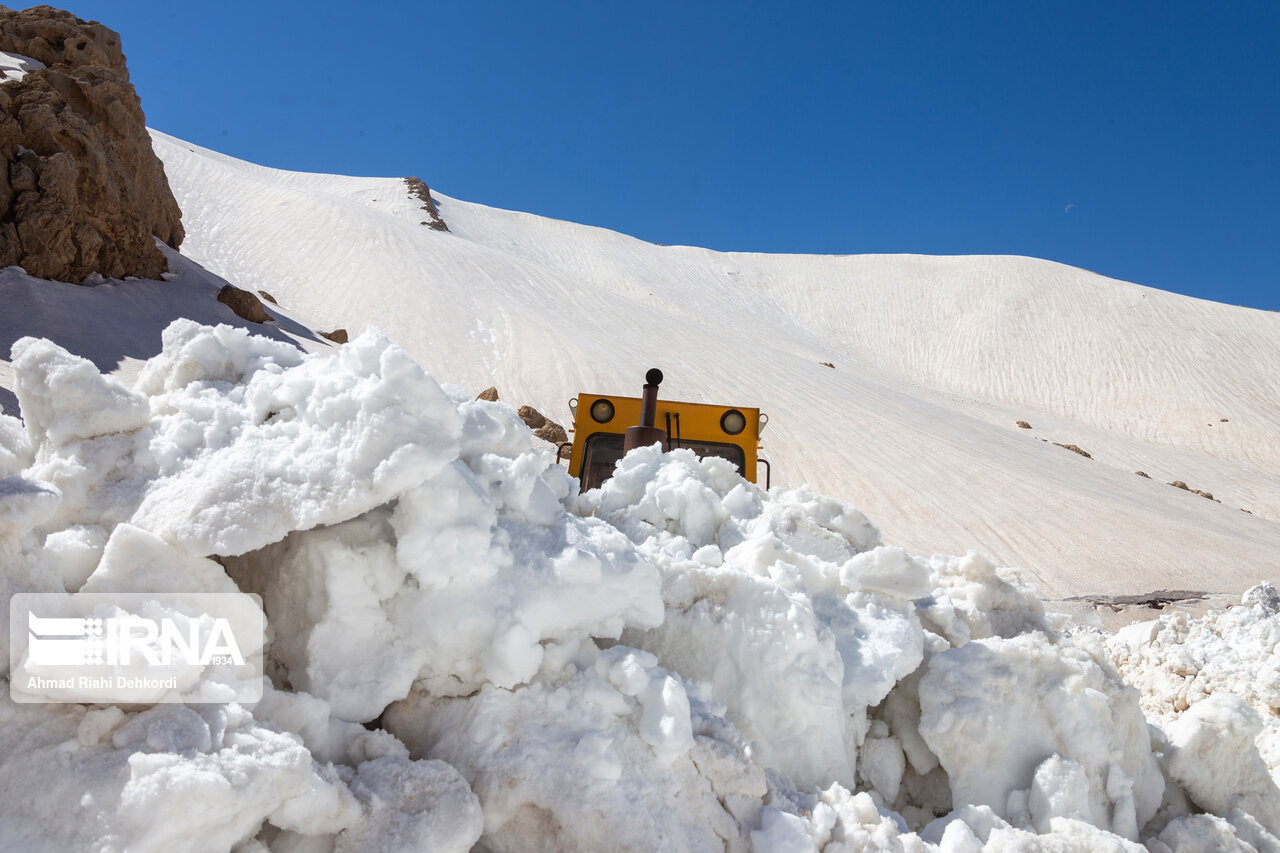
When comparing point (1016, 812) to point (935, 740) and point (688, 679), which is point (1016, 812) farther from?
point (688, 679)

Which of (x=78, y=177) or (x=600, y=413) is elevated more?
(x=78, y=177)

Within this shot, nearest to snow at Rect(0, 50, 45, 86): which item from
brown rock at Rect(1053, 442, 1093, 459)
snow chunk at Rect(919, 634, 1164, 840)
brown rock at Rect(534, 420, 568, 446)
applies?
brown rock at Rect(534, 420, 568, 446)

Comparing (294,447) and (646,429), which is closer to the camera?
(294,447)

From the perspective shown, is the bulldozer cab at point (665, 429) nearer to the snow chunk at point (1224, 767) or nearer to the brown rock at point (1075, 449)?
the snow chunk at point (1224, 767)

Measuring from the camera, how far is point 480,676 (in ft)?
7.92

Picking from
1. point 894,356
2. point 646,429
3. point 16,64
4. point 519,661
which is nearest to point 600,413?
point 646,429

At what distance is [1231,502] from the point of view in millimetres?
19500

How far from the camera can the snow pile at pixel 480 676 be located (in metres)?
1.92

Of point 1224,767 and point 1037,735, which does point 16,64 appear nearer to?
point 1037,735

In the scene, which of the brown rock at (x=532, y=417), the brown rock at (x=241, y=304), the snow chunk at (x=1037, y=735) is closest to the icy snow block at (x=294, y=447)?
the snow chunk at (x=1037, y=735)

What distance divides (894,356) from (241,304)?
2448 centimetres

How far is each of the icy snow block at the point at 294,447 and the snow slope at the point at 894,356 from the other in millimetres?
9953

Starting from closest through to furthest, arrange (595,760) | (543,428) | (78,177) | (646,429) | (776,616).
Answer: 1. (595,760)
2. (776,616)
3. (646,429)
4. (78,177)
5. (543,428)

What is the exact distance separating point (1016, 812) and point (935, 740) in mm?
322
